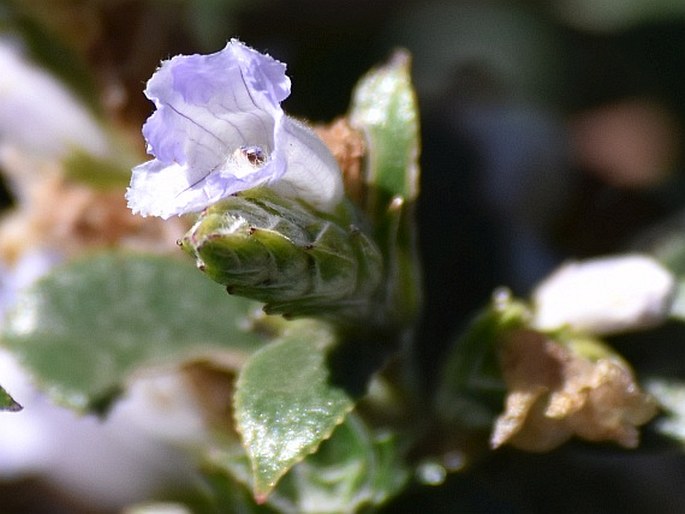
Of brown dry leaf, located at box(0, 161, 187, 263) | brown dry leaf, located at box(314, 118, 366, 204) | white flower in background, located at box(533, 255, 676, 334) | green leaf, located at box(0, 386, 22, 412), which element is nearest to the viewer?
green leaf, located at box(0, 386, 22, 412)

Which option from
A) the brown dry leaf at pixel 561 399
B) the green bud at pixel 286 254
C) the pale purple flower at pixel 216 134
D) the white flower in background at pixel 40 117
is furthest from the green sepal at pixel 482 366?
the white flower in background at pixel 40 117

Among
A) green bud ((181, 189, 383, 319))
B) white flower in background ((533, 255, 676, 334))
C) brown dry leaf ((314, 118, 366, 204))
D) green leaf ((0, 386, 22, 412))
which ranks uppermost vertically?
brown dry leaf ((314, 118, 366, 204))

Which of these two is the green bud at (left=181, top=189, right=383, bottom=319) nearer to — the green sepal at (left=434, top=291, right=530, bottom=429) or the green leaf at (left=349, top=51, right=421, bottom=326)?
the green leaf at (left=349, top=51, right=421, bottom=326)

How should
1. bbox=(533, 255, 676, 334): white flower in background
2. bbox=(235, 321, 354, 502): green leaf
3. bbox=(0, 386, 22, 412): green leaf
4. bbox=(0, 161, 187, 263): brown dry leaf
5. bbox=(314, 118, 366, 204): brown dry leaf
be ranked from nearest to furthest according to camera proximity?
bbox=(0, 386, 22, 412): green leaf → bbox=(235, 321, 354, 502): green leaf → bbox=(314, 118, 366, 204): brown dry leaf → bbox=(533, 255, 676, 334): white flower in background → bbox=(0, 161, 187, 263): brown dry leaf

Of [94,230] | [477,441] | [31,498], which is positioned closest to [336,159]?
[477,441]

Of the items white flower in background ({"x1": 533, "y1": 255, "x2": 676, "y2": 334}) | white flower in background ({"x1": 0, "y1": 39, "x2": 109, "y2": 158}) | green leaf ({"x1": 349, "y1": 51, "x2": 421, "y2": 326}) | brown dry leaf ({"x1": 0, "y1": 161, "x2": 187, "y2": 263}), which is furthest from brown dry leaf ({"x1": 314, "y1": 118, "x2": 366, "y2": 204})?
white flower in background ({"x1": 0, "y1": 39, "x2": 109, "y2": 158})

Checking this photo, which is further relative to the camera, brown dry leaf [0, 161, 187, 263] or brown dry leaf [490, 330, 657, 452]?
brown dry leaf [0, 161, 187, 263]

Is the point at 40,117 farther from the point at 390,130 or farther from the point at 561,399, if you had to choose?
the point at 561,399

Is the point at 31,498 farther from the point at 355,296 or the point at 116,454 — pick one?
the point at 355,296
